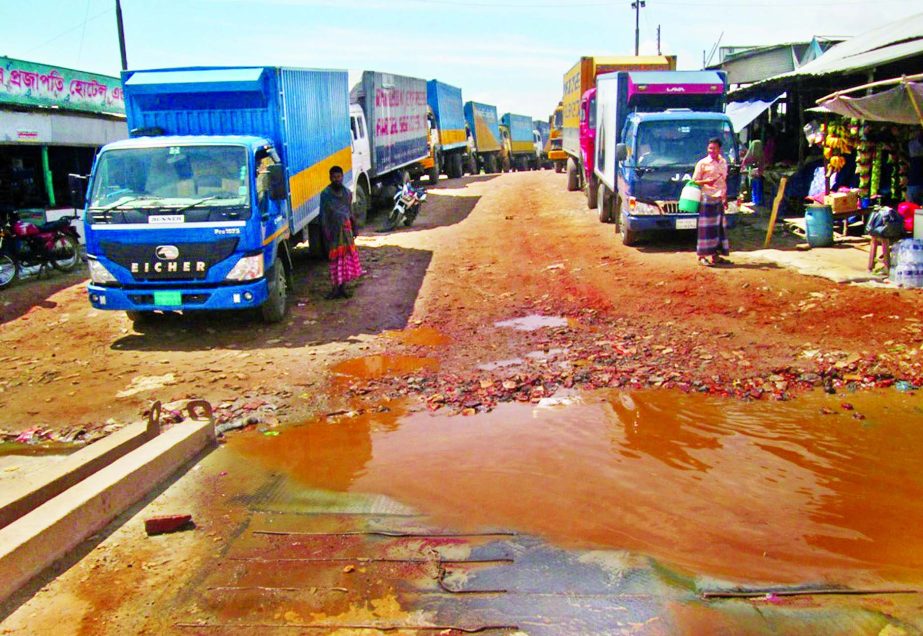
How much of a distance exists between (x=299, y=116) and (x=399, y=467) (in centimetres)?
713

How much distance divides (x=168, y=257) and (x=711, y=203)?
7.62 metres

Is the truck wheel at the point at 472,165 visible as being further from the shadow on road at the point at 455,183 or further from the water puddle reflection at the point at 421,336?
the water puddle reflection at the point at 421,336

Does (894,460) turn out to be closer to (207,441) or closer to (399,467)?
(399,467)

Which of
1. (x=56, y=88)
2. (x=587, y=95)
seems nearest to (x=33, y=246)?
(x=56, y=88)

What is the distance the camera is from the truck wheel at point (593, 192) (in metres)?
18.2

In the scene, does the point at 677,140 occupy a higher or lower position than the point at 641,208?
higher

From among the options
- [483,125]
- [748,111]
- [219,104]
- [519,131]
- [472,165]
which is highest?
[519,131]

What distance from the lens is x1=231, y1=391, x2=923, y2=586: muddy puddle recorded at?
406 centimetres

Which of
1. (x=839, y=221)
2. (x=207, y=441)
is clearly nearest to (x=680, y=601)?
(x=207, y=441)

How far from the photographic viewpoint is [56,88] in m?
18.5

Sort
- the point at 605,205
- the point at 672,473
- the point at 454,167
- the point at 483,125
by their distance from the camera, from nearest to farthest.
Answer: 1. the point at 672,473
2. the point at 605,205
3. the point at 454,167
4. the point at 483,125

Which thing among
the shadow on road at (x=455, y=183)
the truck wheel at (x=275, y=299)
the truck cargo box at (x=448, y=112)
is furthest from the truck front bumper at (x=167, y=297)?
the truck cargo box at (x=448, y=112)

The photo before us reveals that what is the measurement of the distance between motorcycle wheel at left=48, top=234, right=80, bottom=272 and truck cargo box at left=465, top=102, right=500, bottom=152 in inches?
951

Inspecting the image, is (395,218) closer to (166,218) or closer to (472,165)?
(166,218)
